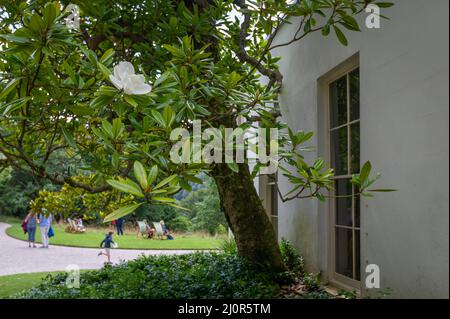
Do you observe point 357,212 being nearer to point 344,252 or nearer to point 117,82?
point 344,252

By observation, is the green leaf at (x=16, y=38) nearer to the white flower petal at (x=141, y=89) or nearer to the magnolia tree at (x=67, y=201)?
the white flower petal at (x=141, y=89)

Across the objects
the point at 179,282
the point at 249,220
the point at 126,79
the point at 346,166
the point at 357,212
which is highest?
the point at 126,79

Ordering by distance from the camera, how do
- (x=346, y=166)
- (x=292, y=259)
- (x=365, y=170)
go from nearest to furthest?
(x=365, y=170) → (x=346, y=166) → (x=292, y=259)

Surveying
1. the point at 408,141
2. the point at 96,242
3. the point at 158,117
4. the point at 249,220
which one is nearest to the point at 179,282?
the point at 249,220

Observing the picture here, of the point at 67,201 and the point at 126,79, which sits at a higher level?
the point at 126,79

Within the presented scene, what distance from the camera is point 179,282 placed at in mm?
3762

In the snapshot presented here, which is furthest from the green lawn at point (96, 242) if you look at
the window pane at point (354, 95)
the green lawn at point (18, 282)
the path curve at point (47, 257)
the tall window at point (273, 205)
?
the window pane at point (354, 95)

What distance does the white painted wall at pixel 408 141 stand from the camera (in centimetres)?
210

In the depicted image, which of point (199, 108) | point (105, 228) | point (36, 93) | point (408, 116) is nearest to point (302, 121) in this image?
point (408, 116)

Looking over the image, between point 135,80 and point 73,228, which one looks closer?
point 135,80

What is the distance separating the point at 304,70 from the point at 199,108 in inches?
103

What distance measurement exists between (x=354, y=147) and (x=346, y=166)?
201mm

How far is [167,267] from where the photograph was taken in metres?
4.80

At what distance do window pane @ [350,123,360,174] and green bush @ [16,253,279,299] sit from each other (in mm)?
1145
